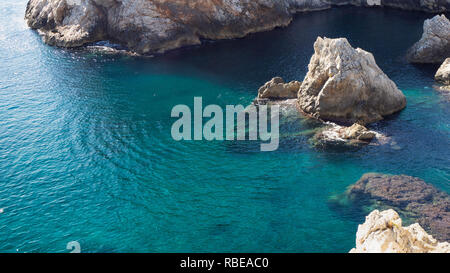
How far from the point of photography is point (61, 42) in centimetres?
9062

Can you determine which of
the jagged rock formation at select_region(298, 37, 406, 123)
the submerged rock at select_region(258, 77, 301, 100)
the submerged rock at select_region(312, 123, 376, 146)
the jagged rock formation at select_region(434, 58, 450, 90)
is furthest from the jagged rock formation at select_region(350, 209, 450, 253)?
the jagged rock formation at select_region(434, 58, 450, 90)

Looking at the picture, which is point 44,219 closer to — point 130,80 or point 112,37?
point 130,80

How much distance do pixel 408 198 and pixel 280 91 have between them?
89.8 ft

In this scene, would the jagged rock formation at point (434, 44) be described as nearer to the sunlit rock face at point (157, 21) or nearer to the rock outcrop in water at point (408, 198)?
the sunlit rock face at point (157, 21)

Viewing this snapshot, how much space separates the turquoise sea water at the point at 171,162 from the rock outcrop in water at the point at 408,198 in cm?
171

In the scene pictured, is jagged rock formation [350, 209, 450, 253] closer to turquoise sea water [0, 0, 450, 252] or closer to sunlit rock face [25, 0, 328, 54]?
turquoise sea water [0, 0, 450, 252]

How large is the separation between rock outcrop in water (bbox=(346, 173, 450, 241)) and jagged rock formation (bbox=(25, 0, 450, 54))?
181ft

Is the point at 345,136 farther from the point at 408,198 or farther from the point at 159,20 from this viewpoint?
the point at 159,20

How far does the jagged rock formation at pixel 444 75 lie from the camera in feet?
209

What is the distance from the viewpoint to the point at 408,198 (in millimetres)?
41344

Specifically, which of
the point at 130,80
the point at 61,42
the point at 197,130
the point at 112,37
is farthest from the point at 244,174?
the point at 61,42

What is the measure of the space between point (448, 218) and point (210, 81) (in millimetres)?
44044
